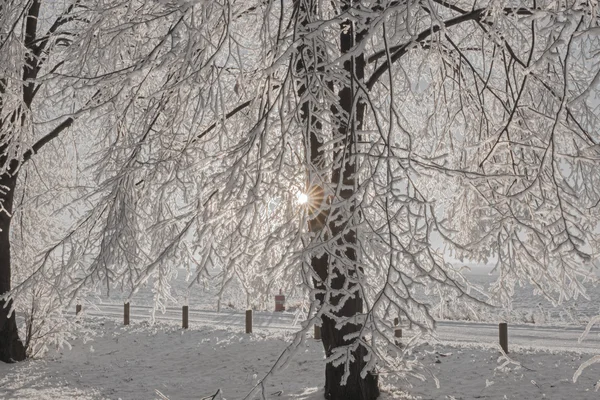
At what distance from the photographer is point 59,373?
9.09 meters

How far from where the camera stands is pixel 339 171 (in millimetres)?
5625

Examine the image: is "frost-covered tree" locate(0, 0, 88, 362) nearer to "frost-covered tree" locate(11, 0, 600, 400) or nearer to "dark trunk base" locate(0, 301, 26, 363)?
"dark trunk base" locate(0, 301, 26, 363)

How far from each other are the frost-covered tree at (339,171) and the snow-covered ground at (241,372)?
1670 mm

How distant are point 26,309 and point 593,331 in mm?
15891

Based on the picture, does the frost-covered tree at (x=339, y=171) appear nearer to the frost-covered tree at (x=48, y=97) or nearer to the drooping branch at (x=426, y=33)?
the drooping branch at (x=426, y=33)

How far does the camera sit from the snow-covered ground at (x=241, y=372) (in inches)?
293

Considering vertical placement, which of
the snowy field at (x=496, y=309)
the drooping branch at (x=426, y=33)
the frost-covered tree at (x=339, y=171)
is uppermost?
the drooping branch at (x=426, y=33)

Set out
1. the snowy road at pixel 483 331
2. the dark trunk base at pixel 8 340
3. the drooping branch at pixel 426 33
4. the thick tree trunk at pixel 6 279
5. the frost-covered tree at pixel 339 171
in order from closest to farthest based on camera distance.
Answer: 1. the frost-covered tree at pixel 339 171
2. the drooping branch at pixel 426 33
3. the thick tree trunk at pixel 6 279
4. the dark trunk base at pixel 8 340
5. the snowy road at pixel 483 331

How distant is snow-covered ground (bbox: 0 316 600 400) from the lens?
7.45 metres

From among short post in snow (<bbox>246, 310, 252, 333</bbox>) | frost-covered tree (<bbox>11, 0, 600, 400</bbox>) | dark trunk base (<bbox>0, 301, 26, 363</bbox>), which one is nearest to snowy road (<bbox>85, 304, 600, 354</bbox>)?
short post in snow (<bbox>246, 310, 252, 333</bbox>)

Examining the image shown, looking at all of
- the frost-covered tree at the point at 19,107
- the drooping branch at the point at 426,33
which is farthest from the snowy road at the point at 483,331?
the drooping branch at the point at 426,33

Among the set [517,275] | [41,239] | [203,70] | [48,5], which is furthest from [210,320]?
[203,70]

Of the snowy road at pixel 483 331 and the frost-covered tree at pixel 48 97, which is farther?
the snowy road at pixel 483 331

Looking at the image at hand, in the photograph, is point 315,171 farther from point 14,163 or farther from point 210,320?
point 210,320
